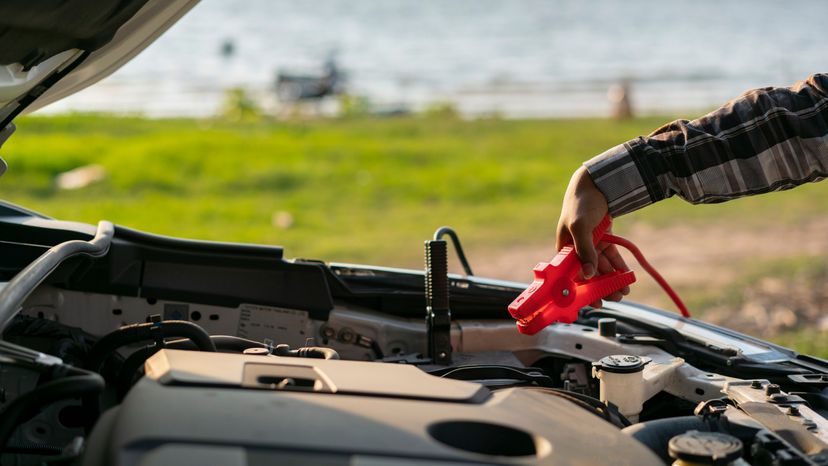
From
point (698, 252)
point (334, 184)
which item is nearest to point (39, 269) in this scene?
point (698, 252)

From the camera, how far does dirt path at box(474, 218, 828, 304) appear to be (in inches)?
353

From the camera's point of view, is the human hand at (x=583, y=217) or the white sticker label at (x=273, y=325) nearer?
the human hand at (x=583, y=217)

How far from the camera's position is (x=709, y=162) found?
2.48m

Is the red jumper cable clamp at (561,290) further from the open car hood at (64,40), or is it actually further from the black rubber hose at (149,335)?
the open car hood at (64,40)

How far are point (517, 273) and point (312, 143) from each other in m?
6.47

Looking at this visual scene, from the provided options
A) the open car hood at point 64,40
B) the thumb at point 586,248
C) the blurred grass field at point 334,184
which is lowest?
the thumb at point 586,248

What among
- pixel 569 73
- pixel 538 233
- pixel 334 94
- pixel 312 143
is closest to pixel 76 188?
pixel 312 143

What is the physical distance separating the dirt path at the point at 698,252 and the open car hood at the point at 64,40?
6.15 m

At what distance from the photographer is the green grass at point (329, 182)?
1080cm

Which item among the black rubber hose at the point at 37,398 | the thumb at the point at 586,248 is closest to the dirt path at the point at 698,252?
the thumb at the point at 586,248

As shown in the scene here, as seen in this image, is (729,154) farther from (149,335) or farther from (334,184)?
(334,184)

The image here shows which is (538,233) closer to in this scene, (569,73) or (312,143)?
(312,143)

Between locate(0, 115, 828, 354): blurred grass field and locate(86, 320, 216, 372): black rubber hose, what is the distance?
6904 millimetres

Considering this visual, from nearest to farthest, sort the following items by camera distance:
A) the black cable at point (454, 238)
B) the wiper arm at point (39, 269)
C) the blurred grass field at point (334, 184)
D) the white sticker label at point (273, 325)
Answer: the wiper arm at point (39, 269) → the white sticker label at point (273, 325) → the black cable at point (454, 238) → the blurred grass field at point (334, 184)
